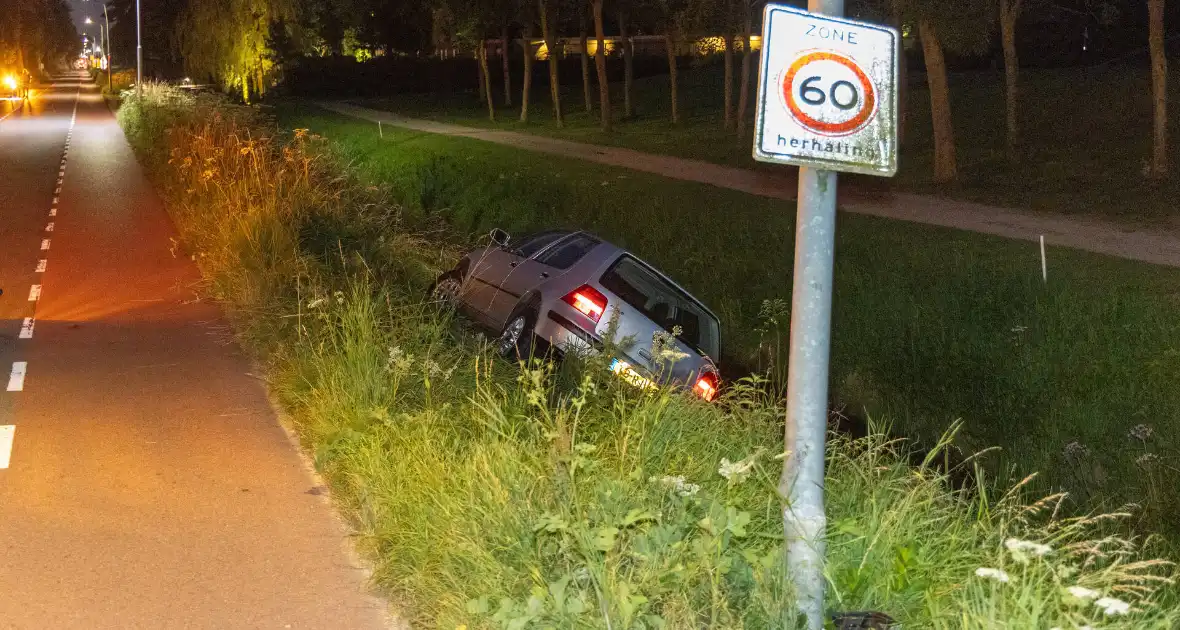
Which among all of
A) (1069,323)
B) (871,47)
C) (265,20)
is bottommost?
(1069,323)

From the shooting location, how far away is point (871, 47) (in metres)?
4.53

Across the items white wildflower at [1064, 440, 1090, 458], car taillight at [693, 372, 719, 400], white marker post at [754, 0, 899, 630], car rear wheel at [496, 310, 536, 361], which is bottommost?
white wildflower at [1064, 440, 1090, 458]

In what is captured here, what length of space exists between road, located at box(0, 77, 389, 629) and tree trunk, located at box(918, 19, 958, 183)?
49.9 feet

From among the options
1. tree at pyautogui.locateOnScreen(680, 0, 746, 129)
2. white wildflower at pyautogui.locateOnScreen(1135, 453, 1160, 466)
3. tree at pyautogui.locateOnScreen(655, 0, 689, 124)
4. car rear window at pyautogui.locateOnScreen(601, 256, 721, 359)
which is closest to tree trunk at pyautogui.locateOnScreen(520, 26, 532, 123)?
tree at pyautogui.locateOnScreen(655, 0, 689, 124)

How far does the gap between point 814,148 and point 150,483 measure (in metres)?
4.75

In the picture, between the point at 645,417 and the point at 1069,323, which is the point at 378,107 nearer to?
the point at 1069,323

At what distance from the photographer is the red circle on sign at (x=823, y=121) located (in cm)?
446

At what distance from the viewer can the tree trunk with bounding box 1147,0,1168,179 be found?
22.5 m

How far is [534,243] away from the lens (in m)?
12.7

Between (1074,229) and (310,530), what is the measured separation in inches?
605

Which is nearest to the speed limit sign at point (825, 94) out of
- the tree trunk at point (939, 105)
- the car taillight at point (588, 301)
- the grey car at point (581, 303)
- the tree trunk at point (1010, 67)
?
the grey car at point (581, 303)

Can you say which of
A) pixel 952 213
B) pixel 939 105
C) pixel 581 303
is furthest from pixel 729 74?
pixel 581 303

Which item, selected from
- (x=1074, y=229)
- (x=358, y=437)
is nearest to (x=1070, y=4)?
(x=1074, y=229)

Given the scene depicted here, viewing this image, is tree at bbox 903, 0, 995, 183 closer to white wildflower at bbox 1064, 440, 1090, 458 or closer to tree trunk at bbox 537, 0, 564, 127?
white wildflower at bbox 1064, 440, 1090, 458
